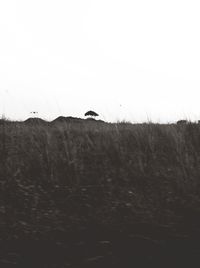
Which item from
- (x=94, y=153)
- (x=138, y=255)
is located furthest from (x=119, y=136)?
(x=138, y=255)

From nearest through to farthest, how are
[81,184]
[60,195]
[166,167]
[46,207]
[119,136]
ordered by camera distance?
1. [46,207]
2. [60,195]
3. [81,184]
4. [166,167]
5. [119,136]

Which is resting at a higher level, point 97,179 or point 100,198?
point 97,179

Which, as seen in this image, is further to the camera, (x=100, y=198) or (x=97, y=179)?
(x=97, y=179)

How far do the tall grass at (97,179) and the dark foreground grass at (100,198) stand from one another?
0.01 m

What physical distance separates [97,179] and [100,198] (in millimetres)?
673

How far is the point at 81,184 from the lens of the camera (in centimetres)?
623

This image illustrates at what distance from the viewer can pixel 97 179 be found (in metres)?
6.39

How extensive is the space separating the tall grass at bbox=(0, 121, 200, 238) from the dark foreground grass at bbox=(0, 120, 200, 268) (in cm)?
1

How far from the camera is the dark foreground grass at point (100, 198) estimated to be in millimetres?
4078

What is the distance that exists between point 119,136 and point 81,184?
7.00ft

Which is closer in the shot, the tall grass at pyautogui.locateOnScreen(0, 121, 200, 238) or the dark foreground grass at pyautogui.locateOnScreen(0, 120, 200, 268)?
the dark foreground grass at pyautogui.locateOnScreen(0, 120, 200, 268)

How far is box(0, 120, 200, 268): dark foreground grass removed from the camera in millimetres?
4078

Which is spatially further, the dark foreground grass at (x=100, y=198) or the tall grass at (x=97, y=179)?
the tall grass at (x=97, y=179)

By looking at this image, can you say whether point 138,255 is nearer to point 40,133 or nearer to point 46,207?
point 46,207
